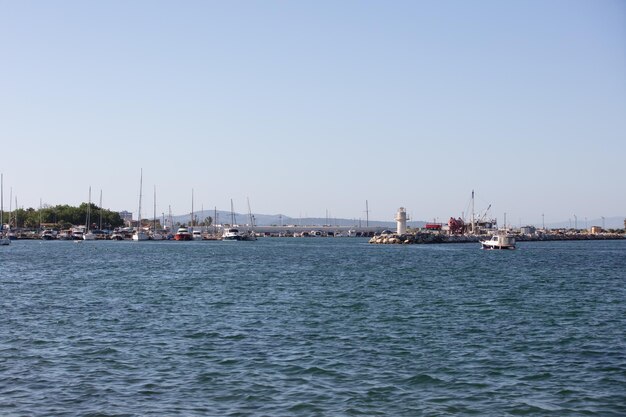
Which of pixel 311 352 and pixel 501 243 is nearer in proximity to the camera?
pixel 311 352

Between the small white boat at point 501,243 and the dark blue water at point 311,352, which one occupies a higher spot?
the small white boat at point 501,243

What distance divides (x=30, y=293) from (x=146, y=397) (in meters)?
33.0

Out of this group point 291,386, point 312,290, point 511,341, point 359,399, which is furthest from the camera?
point 312,290

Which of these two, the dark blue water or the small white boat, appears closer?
the dark blue water

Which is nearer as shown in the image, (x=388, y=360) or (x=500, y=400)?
(x=500, y=400)

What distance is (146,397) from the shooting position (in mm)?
21016

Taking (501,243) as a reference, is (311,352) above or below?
below

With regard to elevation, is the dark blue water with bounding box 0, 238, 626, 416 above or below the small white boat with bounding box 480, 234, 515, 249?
below

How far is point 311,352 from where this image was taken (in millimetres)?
27750

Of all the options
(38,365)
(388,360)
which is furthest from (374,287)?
(38,365)

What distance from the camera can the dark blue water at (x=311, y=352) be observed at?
2064cm

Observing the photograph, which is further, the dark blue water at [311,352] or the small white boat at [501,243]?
the small white boat at [501,243]

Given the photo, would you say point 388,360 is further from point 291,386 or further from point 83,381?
point 83,381

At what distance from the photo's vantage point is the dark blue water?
67.7 feet
